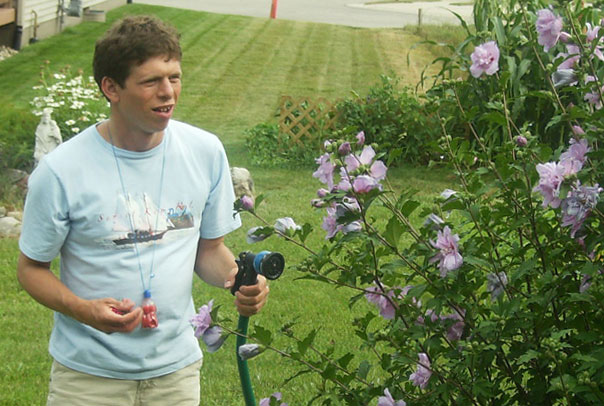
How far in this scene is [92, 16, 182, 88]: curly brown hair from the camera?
2861 mm

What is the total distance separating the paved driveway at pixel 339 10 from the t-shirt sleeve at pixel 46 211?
20.9 metres

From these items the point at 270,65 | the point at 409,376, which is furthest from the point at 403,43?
the point at 409,376

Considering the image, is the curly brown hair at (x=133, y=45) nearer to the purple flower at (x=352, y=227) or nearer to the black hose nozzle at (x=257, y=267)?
the black hose nozzle at (x=257, y=267)

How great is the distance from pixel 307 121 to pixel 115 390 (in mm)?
8336

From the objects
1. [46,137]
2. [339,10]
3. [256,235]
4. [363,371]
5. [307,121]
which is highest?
[256,235]

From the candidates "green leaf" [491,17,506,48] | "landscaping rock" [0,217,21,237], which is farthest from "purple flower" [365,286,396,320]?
"landscaping rock" [0,217,21,237]

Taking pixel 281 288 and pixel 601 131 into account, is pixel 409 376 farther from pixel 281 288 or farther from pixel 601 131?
pixel 281 288

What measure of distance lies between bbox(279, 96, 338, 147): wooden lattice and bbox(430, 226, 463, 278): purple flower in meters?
8.30

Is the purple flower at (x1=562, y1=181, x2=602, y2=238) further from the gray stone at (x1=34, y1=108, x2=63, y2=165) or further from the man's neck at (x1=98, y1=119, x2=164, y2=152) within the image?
the gray stone at (x1=34, y1=108, x2=63, y2=165)

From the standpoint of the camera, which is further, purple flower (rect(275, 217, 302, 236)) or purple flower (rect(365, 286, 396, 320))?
purple flower (rect(365, 286, 396, 320))

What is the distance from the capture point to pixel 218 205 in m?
3.16

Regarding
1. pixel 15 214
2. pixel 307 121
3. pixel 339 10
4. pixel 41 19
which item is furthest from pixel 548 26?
pixel 339 10

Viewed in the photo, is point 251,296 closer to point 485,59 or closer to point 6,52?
point 485,59

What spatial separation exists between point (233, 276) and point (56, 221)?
0.52 m
